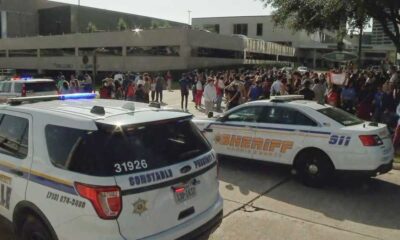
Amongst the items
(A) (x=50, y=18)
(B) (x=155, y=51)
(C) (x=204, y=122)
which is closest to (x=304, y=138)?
(C) (x=204, y=122)

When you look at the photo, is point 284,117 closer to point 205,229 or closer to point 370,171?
point 370,171

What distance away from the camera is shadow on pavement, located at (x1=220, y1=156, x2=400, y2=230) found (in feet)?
20.5

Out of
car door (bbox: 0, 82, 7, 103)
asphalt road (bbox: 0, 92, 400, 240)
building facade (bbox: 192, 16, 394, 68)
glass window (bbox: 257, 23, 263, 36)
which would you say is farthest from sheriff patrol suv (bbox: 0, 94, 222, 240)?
glass window (bbox: 257, 23, 263, 36)

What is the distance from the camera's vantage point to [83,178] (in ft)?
11.9

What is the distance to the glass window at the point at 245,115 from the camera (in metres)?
8.39

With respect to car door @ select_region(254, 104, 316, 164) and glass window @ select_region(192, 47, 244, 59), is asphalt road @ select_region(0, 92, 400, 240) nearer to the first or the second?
car door @ select_region(254, 104, 316, 164)

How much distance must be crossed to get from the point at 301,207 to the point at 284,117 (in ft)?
6.54

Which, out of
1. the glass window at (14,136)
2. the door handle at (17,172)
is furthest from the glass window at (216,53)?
the door handle at (17,172)

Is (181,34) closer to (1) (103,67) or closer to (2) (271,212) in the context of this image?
(1) (103,67)

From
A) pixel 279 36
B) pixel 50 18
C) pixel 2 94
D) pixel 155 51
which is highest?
pixel 50 18

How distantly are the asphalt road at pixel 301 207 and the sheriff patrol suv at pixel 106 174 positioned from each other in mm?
1002

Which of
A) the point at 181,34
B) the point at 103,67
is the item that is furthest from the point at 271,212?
the point at 103,67

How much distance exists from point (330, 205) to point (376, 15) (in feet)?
40.4

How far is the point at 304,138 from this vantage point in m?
7.64
